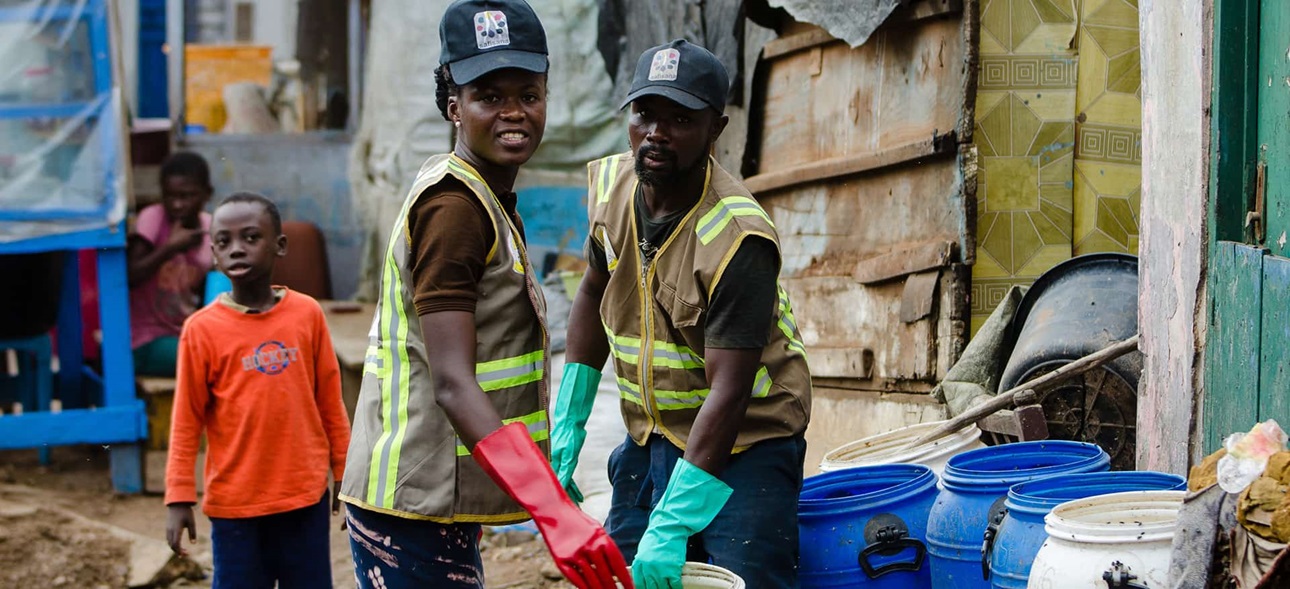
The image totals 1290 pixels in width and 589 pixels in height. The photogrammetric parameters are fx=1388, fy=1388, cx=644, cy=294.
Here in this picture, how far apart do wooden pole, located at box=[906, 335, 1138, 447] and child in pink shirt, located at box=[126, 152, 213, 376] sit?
5223 mm

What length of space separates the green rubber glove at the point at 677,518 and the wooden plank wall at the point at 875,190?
268 centimetres

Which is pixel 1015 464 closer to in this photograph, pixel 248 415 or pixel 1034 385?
pixel 1034 385

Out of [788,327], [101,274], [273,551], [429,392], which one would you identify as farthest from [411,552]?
[101,274]

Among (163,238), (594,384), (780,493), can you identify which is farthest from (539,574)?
(163,238)

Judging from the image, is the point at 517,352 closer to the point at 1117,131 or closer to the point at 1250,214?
the point at 1250,214

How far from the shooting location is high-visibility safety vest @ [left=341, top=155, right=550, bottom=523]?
2.61 m

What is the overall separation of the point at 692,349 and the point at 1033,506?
2.81 ft

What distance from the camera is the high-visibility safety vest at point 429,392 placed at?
8.55ft

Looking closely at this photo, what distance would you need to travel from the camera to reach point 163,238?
8.21 m

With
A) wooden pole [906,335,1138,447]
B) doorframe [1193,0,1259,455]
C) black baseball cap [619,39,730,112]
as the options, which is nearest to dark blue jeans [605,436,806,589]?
black baseball cap [619,39,730,112]

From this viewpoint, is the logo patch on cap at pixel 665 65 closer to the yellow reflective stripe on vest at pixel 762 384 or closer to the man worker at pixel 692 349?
the man worker at pixel 692 349

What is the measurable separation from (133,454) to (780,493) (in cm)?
506

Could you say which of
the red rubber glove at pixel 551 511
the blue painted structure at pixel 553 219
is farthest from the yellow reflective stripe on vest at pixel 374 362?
the blue painted structure at pixel 553 219

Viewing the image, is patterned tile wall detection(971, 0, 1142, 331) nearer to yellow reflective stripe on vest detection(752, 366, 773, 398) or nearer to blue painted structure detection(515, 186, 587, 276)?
yellow reflective stripe on vest detection(752, 366, 773, 398)
